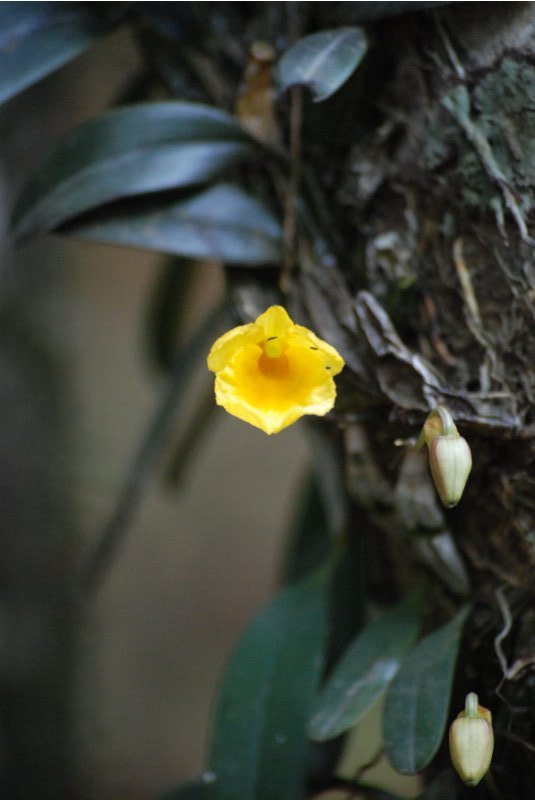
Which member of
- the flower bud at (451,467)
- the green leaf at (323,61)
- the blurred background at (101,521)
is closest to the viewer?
the flower bud at (451,467)

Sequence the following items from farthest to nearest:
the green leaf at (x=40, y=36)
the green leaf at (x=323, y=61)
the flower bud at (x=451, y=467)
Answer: the green leaf at (x=40, y=36) < the green leaf at (x=323, y=61) < the flower bud at (x=451, y=467)

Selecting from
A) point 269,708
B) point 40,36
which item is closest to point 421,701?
point 269,708

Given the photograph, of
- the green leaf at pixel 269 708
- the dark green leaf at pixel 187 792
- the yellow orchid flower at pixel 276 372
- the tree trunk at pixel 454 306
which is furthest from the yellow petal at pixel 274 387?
the dark green leaf at pixel 187 792

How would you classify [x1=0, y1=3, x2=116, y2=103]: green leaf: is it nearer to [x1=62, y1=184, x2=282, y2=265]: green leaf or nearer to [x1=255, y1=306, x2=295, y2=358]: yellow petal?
[x1=62, y1=184, x2=282, y2=265]: green leaf

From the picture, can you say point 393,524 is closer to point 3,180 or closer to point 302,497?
point 302,497

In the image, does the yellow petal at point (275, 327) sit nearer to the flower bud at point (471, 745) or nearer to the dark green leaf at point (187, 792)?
the flower bud at point (471, 745)

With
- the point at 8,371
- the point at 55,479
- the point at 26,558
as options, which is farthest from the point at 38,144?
the point at 26,558
